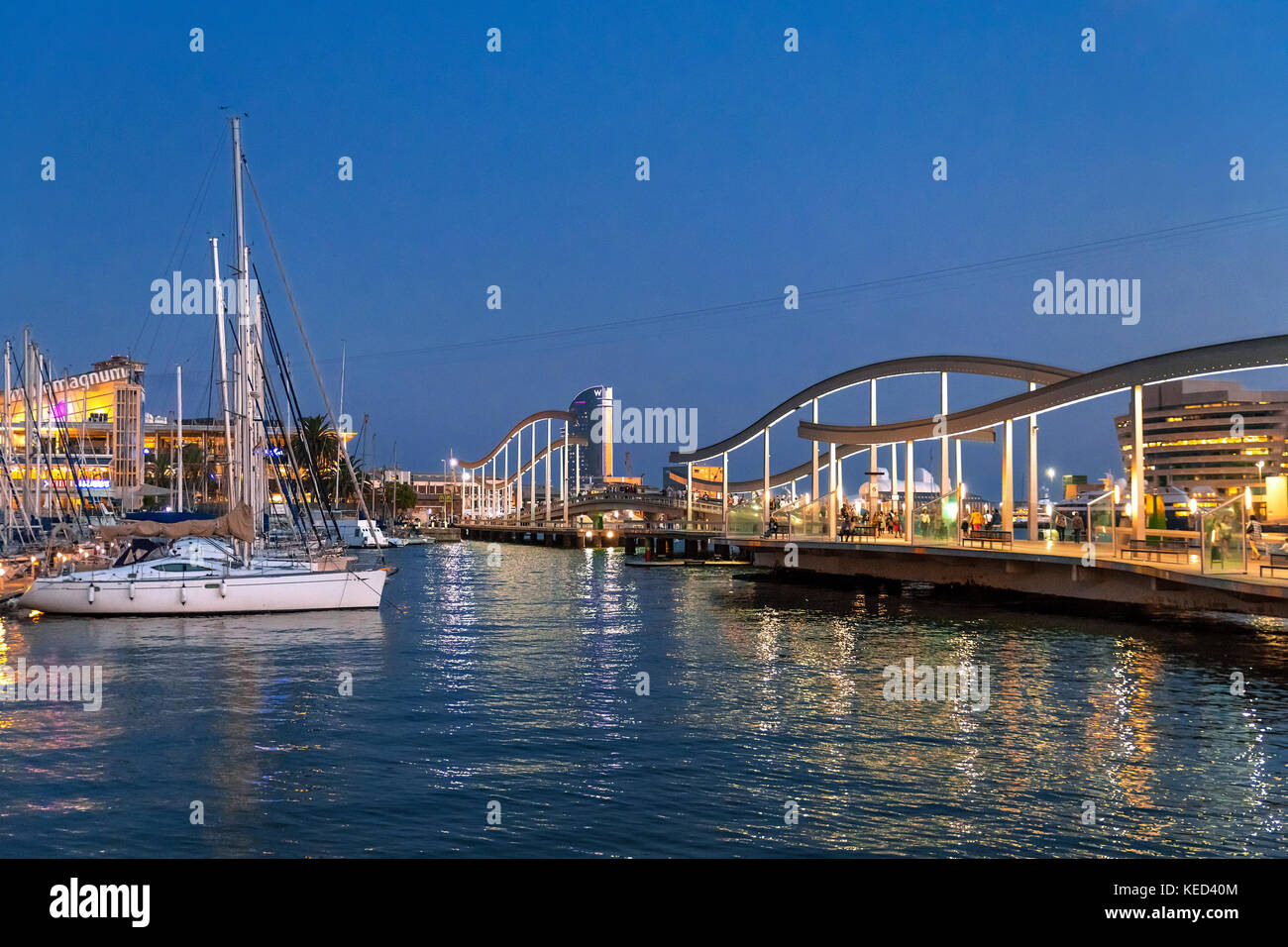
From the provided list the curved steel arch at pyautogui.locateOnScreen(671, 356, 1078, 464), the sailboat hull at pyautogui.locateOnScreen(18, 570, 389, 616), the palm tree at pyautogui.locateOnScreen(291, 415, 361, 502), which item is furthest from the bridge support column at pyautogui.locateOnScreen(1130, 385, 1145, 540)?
the palm tree at pyautogui.locateOnScreen(291, 415, 361, 502)

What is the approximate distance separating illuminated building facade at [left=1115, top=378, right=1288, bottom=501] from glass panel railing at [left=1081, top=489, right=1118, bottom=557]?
123587 mm

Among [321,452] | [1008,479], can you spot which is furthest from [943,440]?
[321,452]

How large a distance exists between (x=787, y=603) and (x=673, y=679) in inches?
1000

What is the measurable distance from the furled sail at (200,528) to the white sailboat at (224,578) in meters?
0.04

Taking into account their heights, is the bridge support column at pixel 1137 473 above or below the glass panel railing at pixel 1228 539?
above

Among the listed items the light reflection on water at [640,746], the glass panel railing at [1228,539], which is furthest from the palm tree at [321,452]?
the glass panel railing at [1228,539]

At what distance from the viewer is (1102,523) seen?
1598 inches

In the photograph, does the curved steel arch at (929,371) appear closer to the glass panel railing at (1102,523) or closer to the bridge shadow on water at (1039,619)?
the glass panel railing at (1102,523)

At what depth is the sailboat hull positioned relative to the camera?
40062 mm

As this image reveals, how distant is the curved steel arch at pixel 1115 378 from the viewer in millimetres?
33375

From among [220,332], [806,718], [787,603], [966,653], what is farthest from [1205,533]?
[220,332]

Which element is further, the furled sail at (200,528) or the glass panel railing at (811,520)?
the glass panel railing at (811,520)

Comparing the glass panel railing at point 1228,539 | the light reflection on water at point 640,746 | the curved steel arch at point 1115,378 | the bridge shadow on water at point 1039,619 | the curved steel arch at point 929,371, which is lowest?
the bridge shadow on water at point 1039,619

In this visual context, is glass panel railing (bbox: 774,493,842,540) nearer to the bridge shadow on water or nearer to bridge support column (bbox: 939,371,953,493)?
the bridge shadow on water
